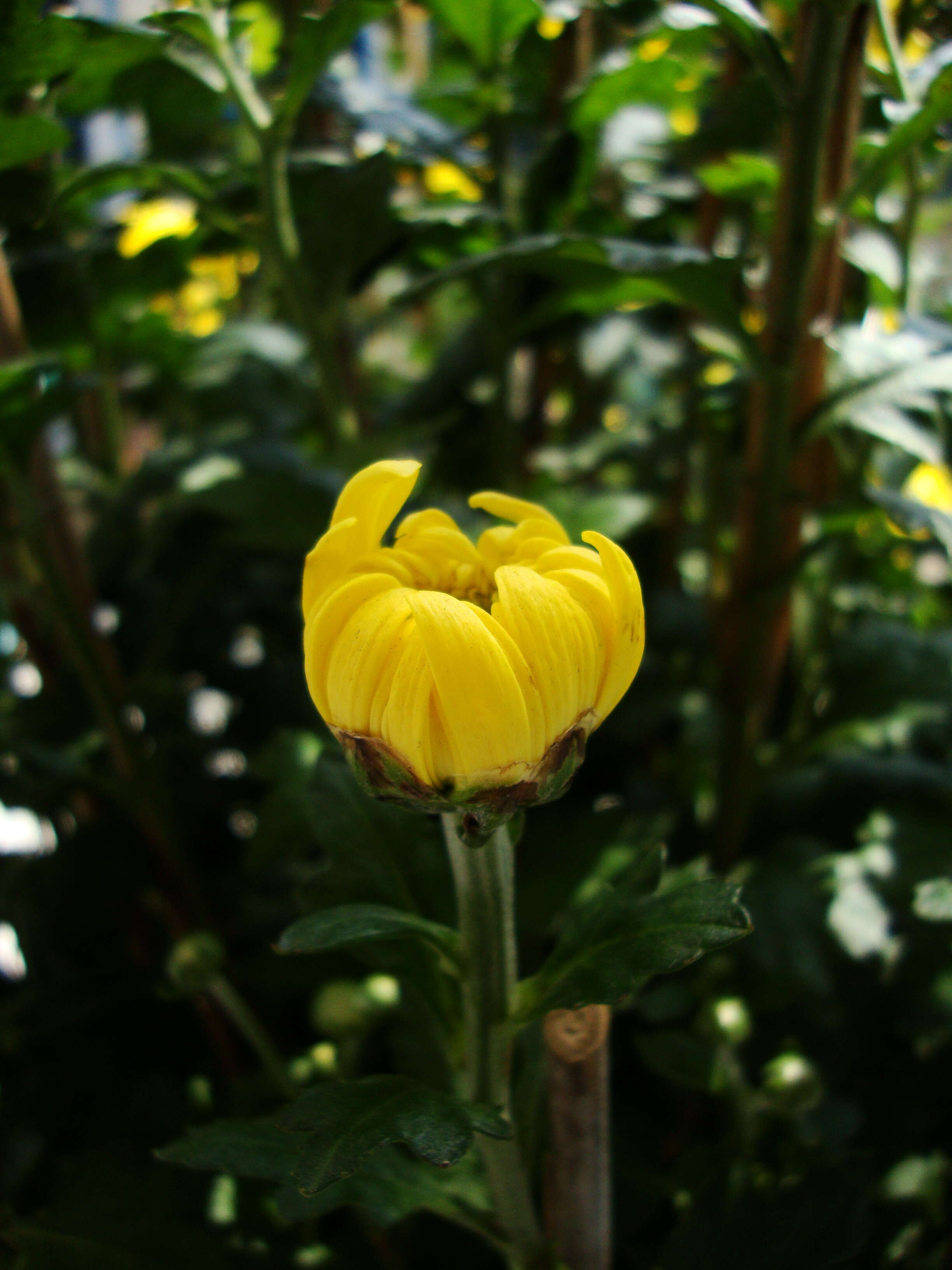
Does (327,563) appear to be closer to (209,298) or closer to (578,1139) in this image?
(578,1139)

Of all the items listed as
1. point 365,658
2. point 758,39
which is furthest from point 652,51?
point 365,658

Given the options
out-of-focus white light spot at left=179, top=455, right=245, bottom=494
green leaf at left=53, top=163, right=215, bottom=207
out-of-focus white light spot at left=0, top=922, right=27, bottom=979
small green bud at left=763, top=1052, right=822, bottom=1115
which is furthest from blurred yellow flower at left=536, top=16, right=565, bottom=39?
out-of-focus white light spot at left=0, top=922, right=27, bottom=979

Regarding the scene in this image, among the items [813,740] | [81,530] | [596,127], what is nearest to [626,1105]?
[813,740]

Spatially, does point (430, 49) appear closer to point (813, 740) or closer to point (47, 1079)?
point (813, 740)

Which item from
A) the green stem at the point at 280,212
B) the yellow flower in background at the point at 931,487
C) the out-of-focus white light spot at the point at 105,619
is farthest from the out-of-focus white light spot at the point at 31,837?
the yellow flower in background at the point at 931,487

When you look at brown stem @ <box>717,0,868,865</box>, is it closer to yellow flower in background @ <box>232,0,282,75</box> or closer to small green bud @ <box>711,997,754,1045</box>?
small green bud @ <box>711,997,754,1045</box>

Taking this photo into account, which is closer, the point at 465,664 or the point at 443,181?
the point at 465,664
